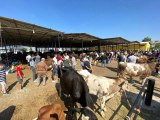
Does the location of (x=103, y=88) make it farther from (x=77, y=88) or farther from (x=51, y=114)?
(x=51, y=114)

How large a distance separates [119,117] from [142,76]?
550 centimetres

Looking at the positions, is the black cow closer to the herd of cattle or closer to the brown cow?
the herd of cattle

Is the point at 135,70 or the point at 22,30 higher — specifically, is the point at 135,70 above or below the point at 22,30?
below

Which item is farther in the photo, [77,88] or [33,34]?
[33,34]

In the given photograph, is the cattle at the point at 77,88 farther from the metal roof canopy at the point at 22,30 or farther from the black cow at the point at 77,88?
the metal roof canopy at the point at 22,30

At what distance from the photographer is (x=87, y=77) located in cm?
651

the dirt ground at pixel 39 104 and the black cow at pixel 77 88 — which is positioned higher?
the black cow at pixel 77 88

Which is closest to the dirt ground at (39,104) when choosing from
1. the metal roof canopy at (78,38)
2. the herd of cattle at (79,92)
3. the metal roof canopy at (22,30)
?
the herd of cattle at (79,92)

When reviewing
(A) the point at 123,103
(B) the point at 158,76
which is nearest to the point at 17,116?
(A) the point at 123,103

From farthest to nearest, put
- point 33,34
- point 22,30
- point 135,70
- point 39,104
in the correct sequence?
point 33,34
point 22,30
point 135,70
point 39,104

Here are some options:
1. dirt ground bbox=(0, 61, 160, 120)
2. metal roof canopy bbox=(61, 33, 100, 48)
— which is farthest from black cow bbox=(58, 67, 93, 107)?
metal roof canopy bbox=(61, 33, 100, 48)

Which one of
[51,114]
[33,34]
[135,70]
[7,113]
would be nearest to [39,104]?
[7,113]

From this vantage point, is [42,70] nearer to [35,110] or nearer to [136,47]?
[35,110]

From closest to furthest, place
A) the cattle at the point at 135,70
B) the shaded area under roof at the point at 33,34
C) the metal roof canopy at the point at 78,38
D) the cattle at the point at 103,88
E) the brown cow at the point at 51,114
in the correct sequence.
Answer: the brown cow at the point at 51,114 < the cattle at the point at 103,88 < the cattle at the point at 135,70 < the shaded area under roof at the point at 33,34 < the metal roof canopy at the point at 78,38
